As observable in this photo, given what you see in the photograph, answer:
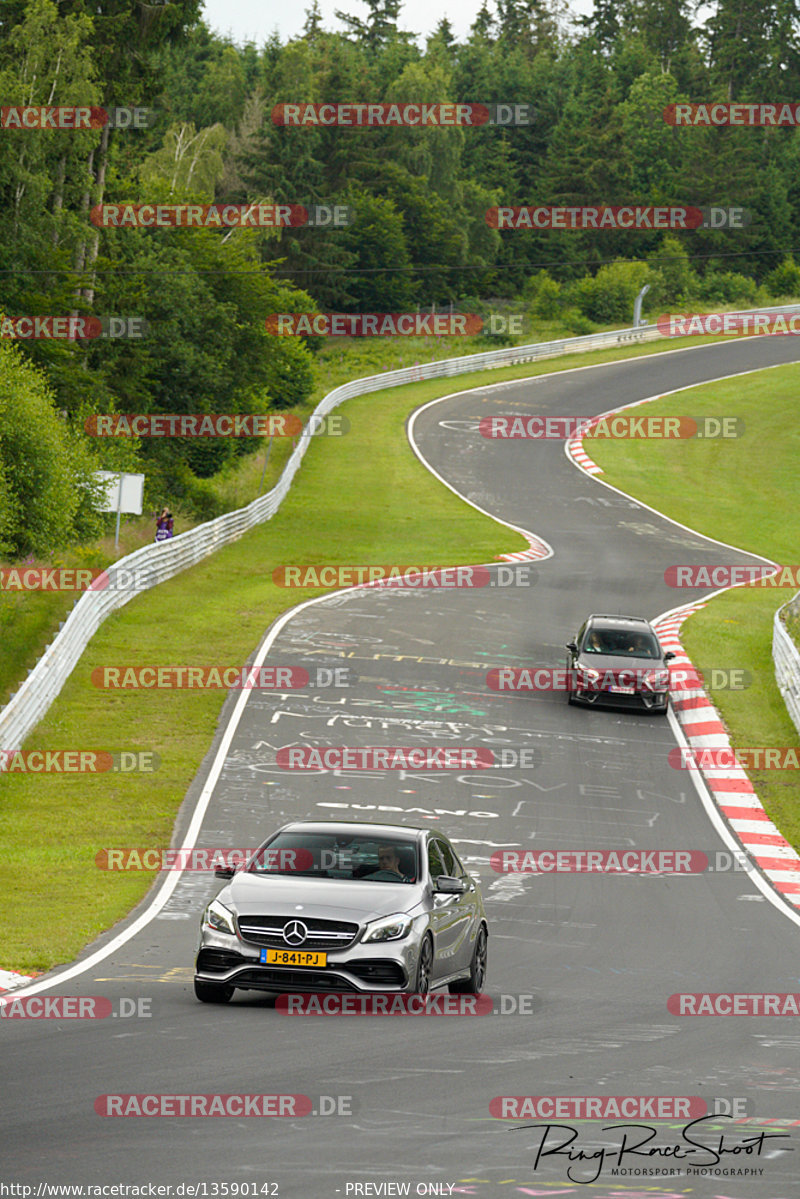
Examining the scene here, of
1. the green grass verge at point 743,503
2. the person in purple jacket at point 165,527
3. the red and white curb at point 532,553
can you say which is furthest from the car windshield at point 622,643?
the person in purple jacket at point 165,527

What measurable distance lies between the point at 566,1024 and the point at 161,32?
4343 centimetres

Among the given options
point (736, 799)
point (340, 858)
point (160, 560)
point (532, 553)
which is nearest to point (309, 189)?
point (532, 553)

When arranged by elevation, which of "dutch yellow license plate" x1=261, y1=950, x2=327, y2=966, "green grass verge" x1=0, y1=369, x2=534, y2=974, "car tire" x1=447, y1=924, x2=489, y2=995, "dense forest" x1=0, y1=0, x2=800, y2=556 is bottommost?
"green grass verge" x1=0, y1=369, x2=534, y2=974

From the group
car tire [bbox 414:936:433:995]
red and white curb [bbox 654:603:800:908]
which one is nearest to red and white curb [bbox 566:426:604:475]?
red and white curb [bbox 654:603:800:908]

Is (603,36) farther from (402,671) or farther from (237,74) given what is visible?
(402,671)

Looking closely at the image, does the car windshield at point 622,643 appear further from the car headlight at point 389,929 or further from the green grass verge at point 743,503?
the car headlight at point 389,929

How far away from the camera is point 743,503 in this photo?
5909 cm

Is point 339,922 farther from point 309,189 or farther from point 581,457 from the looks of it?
point 309,189

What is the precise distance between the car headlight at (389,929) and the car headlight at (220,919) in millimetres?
1002

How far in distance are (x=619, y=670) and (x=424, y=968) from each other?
18280 mm

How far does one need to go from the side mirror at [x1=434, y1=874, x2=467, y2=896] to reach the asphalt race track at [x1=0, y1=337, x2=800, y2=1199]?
3.29 feet

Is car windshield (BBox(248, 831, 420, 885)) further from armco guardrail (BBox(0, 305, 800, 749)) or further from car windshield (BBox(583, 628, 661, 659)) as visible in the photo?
car windshield (BBox(583, 628, 661, 659))

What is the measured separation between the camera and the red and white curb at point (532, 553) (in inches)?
1783

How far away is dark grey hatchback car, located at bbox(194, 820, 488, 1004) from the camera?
A: 10.8 m
